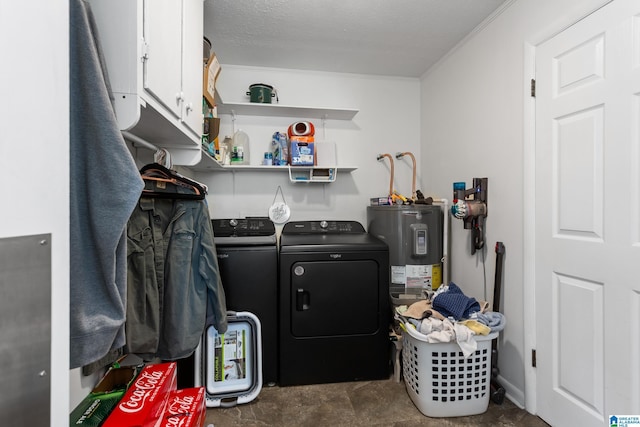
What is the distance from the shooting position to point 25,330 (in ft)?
1.54

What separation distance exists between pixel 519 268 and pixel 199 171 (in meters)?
2.46

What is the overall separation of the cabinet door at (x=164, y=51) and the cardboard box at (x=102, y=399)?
1.11 m

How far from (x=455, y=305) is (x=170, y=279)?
4.91 feet

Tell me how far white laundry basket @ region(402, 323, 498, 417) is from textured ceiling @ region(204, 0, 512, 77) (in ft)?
6.38

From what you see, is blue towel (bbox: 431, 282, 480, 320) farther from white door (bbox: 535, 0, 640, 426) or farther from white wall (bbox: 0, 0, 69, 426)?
white wall (bbox: 0, 0, 69, 426)

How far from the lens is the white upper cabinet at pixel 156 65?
0.86 metres

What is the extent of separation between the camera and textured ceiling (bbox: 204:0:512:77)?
1829mm

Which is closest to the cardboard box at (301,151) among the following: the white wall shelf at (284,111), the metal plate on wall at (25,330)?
the white wall shelf at (284,111)

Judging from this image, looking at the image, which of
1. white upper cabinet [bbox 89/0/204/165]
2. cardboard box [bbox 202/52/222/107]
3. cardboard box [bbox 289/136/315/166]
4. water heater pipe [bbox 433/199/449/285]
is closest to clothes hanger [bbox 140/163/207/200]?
white upper cabinet [bbox 89/0/204/165]

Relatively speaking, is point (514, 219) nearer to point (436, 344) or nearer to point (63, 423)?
point (436, 344)

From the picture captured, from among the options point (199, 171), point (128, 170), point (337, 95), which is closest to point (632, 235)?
point (128, 170)

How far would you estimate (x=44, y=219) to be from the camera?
1.69ft

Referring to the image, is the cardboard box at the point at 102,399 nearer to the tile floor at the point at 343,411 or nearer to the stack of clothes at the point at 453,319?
the tile floor at the point at 343,411

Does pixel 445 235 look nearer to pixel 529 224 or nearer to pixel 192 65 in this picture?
pixel 529 224
